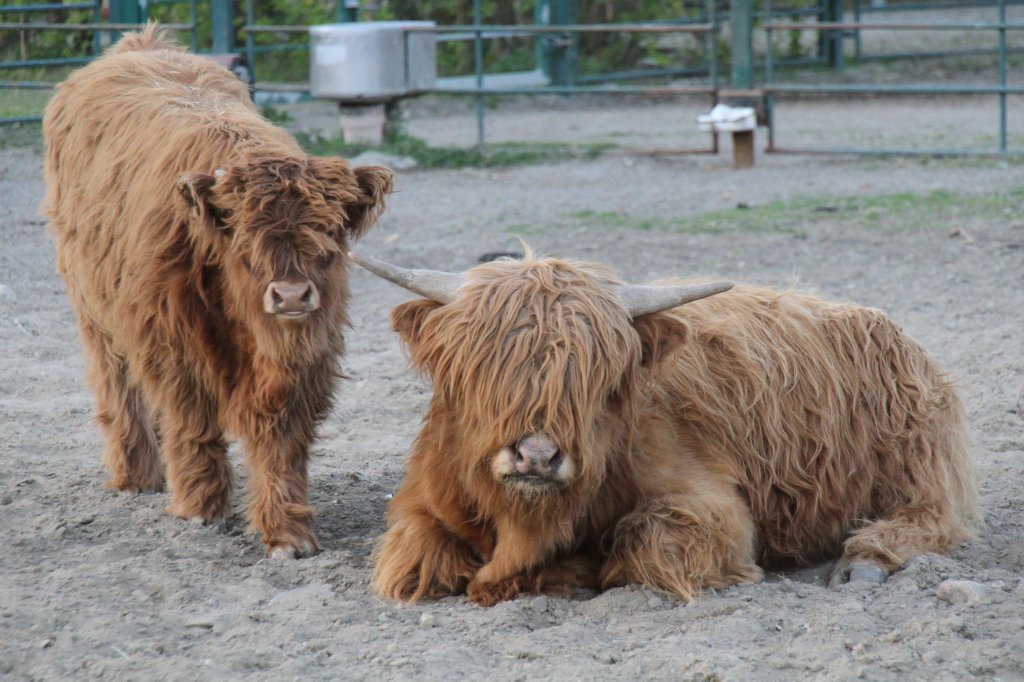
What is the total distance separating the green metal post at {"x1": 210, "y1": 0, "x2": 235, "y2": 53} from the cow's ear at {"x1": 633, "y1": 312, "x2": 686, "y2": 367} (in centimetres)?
1062

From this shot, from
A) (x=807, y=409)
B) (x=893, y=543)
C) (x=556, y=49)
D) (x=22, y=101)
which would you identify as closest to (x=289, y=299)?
(x=807, y=409)

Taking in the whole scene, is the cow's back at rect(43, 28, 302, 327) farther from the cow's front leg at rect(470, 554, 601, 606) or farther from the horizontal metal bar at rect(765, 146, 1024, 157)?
the horizontal metal bar at rect(765, 146, 1024, 157)

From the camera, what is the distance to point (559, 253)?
8734 millimetres

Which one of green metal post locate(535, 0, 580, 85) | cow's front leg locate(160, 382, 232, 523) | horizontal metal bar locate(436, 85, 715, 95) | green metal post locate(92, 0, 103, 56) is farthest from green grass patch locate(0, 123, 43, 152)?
cow's front leg locate(160, 382, 232, 523)

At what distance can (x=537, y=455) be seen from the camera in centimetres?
348

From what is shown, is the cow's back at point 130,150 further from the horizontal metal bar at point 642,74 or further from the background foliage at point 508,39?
the horizontal metal bar at point 642,74

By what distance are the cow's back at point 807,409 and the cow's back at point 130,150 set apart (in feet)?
4.93

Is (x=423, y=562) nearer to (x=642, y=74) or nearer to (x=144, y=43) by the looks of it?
(x=144, y=43)

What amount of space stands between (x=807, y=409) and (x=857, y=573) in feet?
1.98

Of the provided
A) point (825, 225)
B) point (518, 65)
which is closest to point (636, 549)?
point (825, 225)

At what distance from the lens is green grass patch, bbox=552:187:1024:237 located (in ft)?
31.0

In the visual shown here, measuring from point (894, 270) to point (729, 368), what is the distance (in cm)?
417

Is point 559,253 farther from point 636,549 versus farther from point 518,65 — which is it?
point 518,65

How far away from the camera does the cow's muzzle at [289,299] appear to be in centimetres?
388
